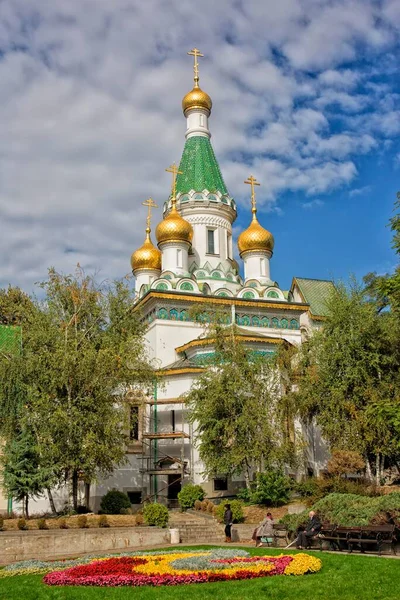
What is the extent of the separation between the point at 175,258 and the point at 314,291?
32.1 ft

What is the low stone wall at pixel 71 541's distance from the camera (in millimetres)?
15133

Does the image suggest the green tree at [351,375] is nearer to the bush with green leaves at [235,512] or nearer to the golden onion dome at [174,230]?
the bush with green leaves at [235,512]

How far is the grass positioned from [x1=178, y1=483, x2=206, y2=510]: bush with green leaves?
12.4m

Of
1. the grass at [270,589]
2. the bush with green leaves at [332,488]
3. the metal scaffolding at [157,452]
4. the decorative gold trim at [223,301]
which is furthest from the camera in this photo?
the decorative gold trim at [223,301]

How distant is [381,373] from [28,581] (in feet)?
51.2

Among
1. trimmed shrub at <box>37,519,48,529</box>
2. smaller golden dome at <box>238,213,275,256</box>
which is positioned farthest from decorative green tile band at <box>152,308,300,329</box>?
trimmed shrub at <box>37,519,48,529</box>

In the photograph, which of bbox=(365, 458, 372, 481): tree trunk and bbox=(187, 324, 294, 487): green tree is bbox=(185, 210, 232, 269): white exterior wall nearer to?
bbox=(187, 324, 294, 487): green tree

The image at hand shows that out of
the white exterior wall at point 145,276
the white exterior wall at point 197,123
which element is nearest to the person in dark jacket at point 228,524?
the white exterior wall at point 145,276

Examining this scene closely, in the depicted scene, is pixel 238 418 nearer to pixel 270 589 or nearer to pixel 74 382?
pixel 74 382

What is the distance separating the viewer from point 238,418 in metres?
21.8

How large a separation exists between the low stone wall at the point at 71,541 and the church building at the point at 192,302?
253 inches

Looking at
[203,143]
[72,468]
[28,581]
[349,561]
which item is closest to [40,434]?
[72,468]

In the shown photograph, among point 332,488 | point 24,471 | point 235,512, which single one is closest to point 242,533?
point 235,512

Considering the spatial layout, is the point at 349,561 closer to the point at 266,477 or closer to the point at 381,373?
the point at 266,477
